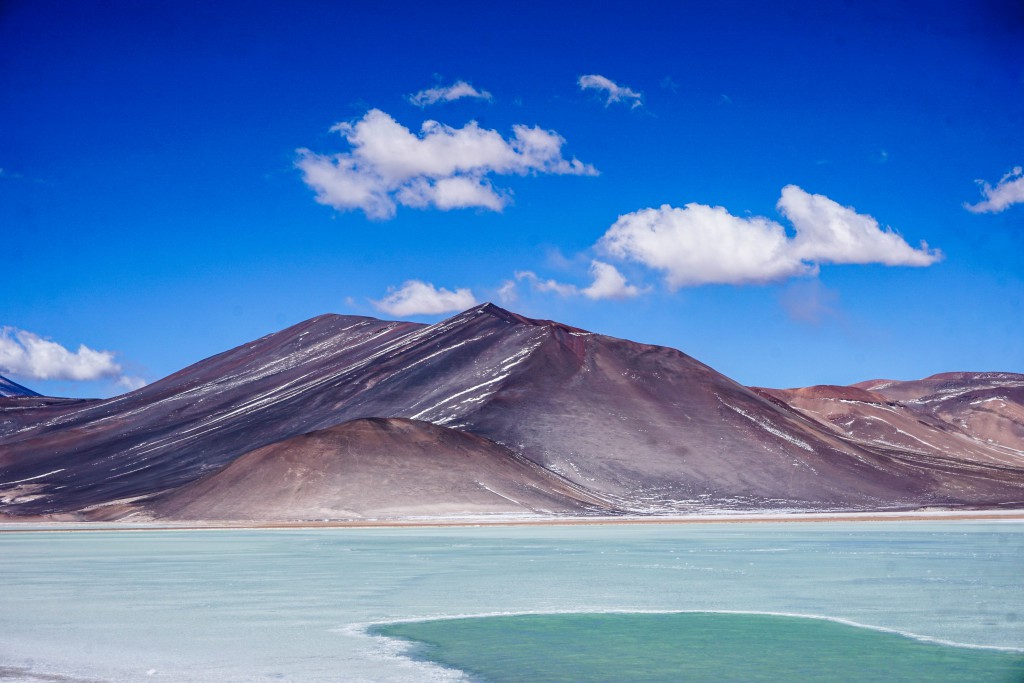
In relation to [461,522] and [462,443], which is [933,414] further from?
[461,522]

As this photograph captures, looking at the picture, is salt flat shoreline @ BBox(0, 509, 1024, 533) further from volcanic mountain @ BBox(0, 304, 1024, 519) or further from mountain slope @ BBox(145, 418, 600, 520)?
volcanic mountain @ BBox(0, 304, 1024, 519)

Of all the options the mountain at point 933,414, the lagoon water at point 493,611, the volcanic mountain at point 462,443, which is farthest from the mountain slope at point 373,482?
the mountain at point 933,414

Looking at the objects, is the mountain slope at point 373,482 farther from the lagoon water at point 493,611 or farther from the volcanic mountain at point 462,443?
the lagoon water at point 493,611

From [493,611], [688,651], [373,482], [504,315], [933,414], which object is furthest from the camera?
[933,414]

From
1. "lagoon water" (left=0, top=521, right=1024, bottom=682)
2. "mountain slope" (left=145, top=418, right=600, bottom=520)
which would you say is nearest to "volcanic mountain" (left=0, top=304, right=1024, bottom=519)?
"mountain slope" (left=145, top=418, right=600, bottom=520)

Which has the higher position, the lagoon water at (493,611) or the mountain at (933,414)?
the mountain at (933,414)

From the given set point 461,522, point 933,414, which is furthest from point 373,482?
point 933,414

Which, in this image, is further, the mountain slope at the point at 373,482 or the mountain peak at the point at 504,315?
the mountain peak at the point at 504,315
